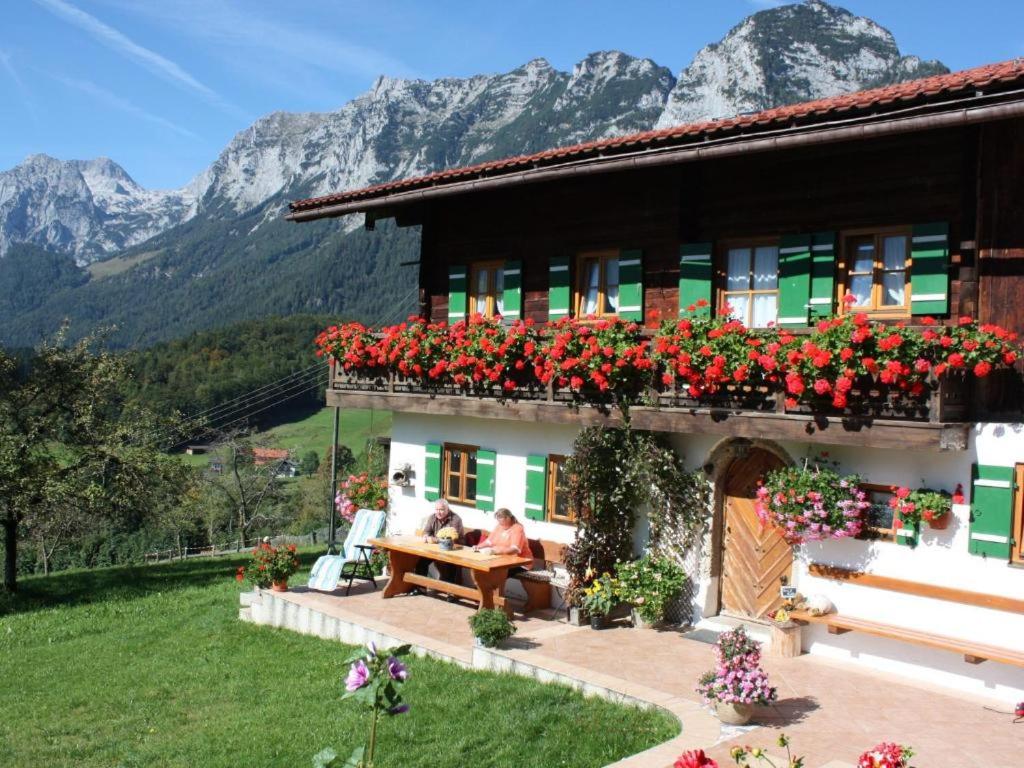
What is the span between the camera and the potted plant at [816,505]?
9.27 metres

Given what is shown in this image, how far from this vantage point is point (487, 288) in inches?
551

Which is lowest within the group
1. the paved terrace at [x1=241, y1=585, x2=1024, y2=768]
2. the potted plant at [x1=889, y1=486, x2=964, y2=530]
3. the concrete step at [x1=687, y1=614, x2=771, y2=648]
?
the paved terrace at [x1=241, y1=585, x2=1024, y2=768]

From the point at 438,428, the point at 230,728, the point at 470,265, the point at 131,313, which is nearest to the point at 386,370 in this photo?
the point at 438,428

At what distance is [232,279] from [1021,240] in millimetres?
163515

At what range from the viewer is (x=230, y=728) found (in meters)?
8.80

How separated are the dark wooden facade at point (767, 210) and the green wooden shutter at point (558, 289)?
0.23 m

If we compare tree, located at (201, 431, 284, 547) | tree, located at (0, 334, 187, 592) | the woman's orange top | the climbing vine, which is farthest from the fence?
the climbing vine

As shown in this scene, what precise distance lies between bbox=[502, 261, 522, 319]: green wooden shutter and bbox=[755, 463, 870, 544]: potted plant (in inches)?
193

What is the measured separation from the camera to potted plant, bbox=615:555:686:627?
1077 cm

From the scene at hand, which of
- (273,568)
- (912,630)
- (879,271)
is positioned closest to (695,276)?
(879,271)

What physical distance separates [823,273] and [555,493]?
4.48m

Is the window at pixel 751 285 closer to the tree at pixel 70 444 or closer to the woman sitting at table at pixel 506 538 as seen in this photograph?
the woman sitting at table at pixel 506 538

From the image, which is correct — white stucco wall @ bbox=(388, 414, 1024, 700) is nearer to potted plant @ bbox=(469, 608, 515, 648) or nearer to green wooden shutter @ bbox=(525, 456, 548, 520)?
green wooden shutter @ bbox=(525, 456, 548, 520)

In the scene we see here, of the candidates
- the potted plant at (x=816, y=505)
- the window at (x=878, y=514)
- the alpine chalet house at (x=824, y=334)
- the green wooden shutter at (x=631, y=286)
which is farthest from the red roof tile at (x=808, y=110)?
the window at (x=878, y=514)
